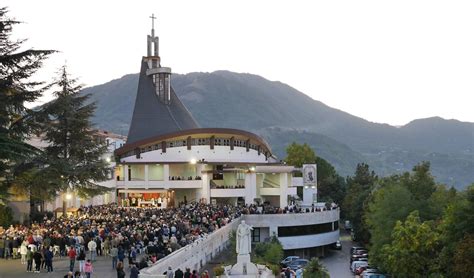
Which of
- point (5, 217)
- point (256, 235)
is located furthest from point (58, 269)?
point (256, 235)

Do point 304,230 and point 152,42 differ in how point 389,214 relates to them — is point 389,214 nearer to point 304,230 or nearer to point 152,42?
point 304,230

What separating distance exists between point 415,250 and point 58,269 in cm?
2331

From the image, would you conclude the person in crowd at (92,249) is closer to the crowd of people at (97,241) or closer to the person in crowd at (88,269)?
the crowd of people at (97,241)

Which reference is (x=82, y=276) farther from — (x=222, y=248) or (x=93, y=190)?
(x=93, y=190)

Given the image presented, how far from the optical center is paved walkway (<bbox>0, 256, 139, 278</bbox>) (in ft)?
83.6

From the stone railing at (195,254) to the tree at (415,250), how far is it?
11.0 metres

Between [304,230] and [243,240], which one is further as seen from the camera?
[304,230]

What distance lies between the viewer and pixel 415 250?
132ft

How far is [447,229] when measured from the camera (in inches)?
1453

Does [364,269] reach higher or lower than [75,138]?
lower

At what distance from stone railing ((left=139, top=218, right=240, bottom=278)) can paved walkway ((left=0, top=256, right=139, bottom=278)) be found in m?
2.16

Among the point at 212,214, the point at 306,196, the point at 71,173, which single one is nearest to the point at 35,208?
the point at 71,173

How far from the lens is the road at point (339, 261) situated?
53.2 meters

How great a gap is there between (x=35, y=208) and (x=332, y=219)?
31857 mm
